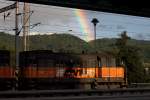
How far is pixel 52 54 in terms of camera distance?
4234 cm

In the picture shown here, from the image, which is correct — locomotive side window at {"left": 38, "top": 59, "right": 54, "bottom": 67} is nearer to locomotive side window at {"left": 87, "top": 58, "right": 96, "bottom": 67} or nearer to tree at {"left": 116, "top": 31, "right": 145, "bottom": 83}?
locomotive side window at {"left": 87, "top": 58, "right": 96, "bottom": 67}

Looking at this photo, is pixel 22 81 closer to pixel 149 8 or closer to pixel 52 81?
pixel 52 81

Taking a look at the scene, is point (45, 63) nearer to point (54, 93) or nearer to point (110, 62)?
point (110, 62)

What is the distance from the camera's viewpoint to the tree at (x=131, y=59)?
74.0 meters

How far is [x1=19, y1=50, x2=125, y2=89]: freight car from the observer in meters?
41.5

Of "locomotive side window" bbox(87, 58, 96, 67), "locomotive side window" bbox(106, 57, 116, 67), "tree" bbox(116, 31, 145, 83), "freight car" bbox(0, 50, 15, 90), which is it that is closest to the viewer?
"freight car" bbox(0, 50, 15, 90)

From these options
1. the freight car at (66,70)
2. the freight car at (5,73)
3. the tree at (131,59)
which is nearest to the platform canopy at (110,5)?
the freight car at (5,73)

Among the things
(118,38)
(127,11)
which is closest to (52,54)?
(127,11)

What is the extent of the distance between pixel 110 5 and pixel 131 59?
65.0 metres

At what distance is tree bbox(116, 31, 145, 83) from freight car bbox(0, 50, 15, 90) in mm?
34146

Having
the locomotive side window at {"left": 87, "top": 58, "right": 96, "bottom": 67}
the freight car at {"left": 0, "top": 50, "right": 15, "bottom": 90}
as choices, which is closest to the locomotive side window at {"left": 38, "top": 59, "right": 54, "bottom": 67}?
the freight car at {"left": 0, "top": 50, "right": 15, "bottom": 90}

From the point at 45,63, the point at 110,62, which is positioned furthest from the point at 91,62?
the point at 45,63

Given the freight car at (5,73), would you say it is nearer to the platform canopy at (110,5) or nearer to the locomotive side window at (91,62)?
the locomotive side window at (91,62)

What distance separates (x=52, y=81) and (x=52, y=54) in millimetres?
2787
